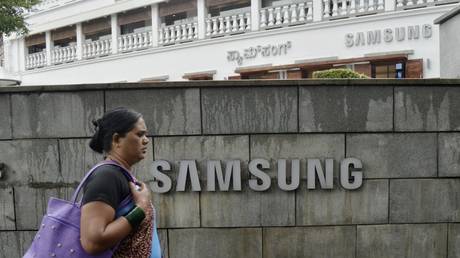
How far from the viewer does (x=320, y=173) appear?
4.45 metres

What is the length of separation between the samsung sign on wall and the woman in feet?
7.16

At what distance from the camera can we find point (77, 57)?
21.3 metres

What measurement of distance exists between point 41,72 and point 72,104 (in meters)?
20.3

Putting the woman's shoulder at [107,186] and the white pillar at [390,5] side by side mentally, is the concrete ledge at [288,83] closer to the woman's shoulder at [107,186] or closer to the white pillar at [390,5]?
the woman's shoulder at [107,186]

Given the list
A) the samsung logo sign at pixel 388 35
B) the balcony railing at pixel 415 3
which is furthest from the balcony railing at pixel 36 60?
the balcony railing at pixel 415 3

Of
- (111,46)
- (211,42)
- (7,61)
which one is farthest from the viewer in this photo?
(7,61)

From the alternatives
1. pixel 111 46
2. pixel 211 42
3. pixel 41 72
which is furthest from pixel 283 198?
pixel 41 72

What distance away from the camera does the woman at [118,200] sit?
190 centimetres

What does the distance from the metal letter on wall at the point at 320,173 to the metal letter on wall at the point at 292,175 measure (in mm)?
116

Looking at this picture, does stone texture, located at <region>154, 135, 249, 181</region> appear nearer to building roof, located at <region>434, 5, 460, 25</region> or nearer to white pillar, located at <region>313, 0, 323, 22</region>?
building roof, located at <region>434, 5, 460, 25</region>

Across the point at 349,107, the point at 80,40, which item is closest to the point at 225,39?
the point at 80,40

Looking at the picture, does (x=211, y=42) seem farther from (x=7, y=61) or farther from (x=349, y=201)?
(x=7, y=61)

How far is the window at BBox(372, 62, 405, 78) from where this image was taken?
42.2ft

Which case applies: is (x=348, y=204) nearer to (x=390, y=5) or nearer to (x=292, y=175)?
(x=292, y=175)
